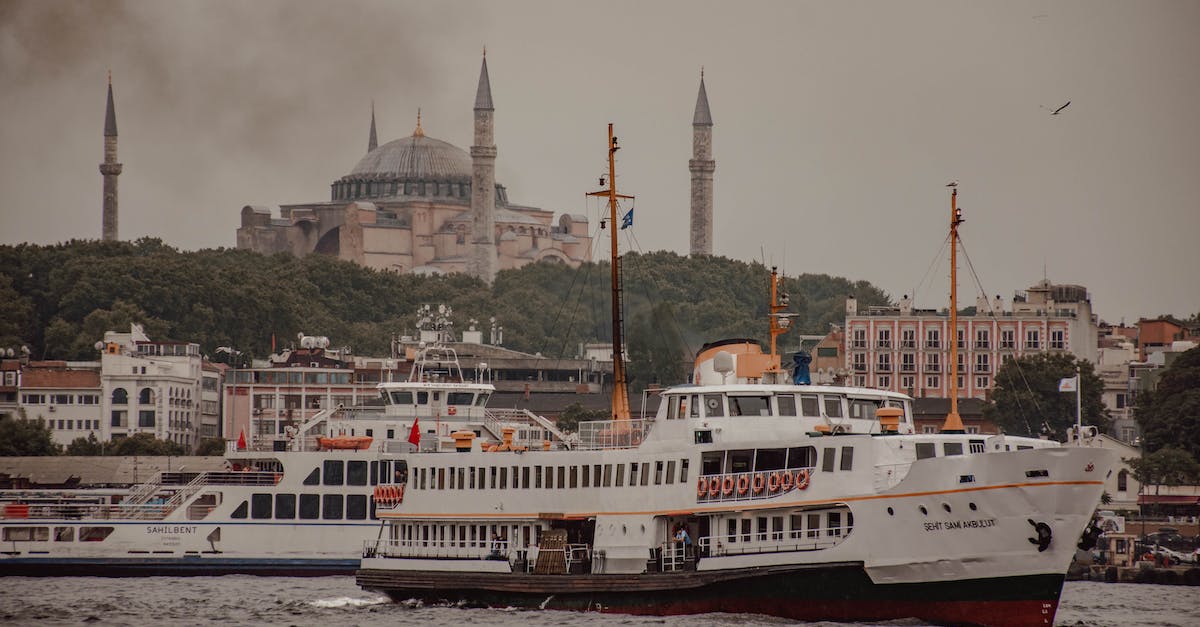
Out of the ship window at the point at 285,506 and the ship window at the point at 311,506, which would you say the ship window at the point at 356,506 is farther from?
the ship window at the point at 285,506

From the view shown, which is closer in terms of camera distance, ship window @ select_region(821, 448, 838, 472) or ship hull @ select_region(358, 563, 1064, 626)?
ship hull @ select_region(358, 563, 1064, 626)

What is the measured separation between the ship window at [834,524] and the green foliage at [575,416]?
200ft

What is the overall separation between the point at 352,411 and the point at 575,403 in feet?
163

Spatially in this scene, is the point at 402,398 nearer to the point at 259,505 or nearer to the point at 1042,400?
the point at 259,505

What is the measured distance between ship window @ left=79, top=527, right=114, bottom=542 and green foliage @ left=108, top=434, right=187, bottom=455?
33261 mm

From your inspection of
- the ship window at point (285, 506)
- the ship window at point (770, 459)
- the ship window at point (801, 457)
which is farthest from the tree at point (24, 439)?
the ship window at point (801, 457)

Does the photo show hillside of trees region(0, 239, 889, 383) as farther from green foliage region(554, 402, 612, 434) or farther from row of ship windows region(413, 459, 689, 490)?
row of ship windows region(413, 459, 689, 490)

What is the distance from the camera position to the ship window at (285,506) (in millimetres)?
67375

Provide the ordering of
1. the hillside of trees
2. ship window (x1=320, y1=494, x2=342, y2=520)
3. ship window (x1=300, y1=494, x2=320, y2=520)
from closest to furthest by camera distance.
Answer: ship window (x1=320, y1=494, x2=342, y2=520)
ship window (x1=300, y1=494, x2=320, y2=520)
the hillside of trees

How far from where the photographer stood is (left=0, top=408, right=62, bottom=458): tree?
99750mm

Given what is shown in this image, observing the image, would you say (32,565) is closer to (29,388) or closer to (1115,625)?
(1115,625)

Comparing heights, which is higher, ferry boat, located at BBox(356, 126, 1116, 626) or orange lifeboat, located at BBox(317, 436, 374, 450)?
orange lifeboat, located at BBox(317, 436, 374, 450)

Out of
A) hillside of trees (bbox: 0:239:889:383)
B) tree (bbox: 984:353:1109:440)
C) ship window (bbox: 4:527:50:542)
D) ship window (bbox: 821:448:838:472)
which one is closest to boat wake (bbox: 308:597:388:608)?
ship window (bbox: 821:448:838:472)

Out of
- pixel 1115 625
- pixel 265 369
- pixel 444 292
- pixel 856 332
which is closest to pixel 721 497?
pixel 1115 625
